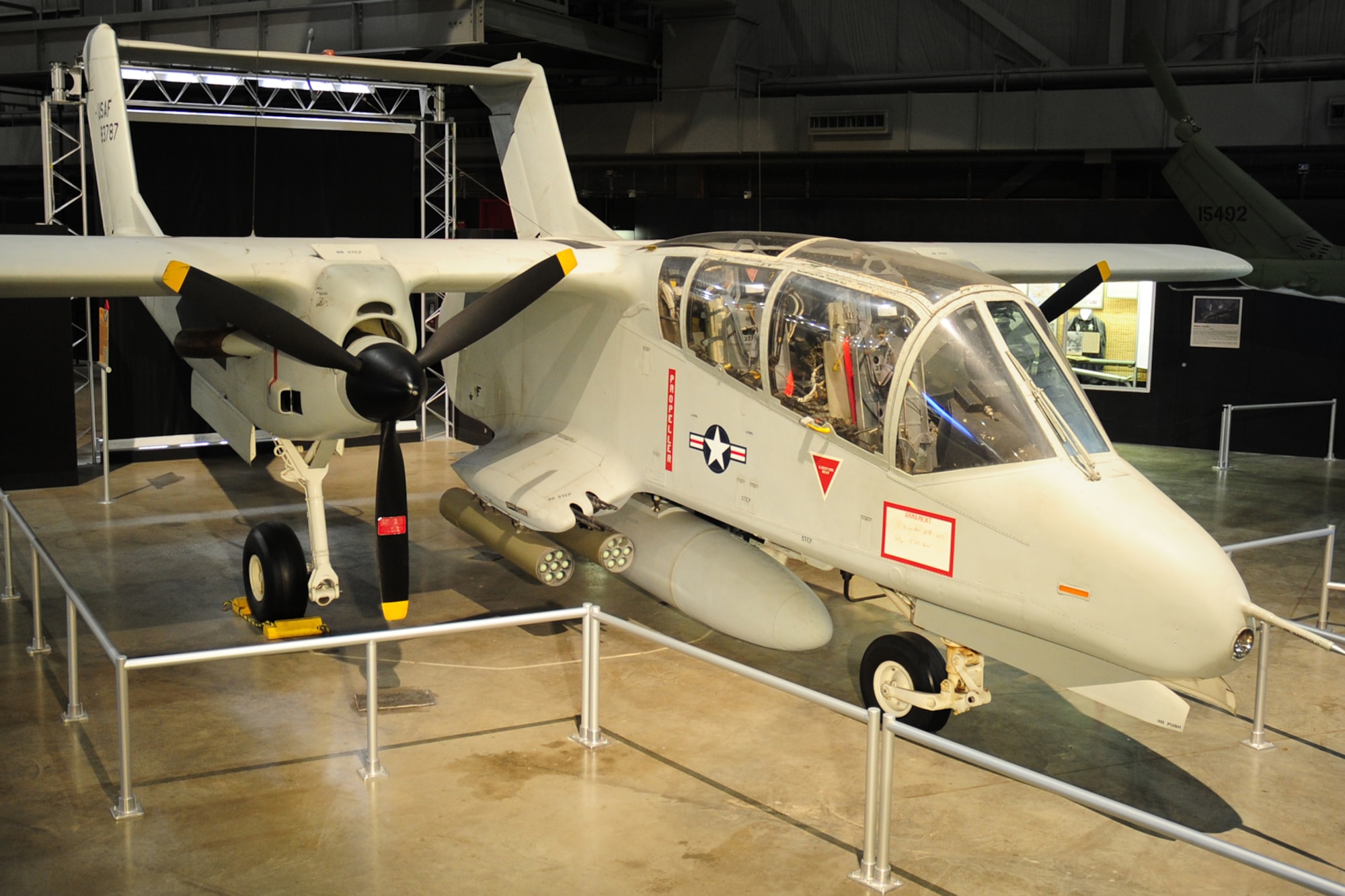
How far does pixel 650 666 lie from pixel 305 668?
101 inches

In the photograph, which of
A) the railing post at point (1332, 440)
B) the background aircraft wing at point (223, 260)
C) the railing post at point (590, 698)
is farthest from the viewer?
the railing post at point (1332, 440)

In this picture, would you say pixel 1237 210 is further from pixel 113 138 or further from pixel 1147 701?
pixel 113 138

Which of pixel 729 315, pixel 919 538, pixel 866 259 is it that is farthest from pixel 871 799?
pixel 729 315

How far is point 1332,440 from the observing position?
18172mm

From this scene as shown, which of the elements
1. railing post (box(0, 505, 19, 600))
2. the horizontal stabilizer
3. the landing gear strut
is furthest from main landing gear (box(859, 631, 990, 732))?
railing post (box(0, 505, 19, 600))

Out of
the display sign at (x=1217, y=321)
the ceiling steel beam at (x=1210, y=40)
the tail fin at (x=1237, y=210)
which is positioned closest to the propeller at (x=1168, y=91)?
the tail fin at (x=1237, y=210)

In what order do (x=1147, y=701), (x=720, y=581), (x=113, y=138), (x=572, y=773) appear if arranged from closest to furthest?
(x=1147, y=701) → (x=572, y=773) → (x=720, y=581) → (x=113, y=138)

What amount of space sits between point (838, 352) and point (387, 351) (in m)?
3.01

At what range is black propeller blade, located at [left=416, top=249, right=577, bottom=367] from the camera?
854 cm

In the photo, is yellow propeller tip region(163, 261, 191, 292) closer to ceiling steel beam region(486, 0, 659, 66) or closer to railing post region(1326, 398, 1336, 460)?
ceiling steel beam region(486, 0, 659, 66)

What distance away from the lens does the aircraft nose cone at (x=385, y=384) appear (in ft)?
26.1

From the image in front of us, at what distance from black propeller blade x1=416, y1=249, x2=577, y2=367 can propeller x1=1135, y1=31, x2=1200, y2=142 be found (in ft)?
39.5

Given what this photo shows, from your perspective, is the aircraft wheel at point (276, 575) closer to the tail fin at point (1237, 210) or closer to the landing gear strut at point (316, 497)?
the landing gear strut at point (316, 497)

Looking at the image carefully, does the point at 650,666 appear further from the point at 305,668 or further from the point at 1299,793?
the point at 1299,793
